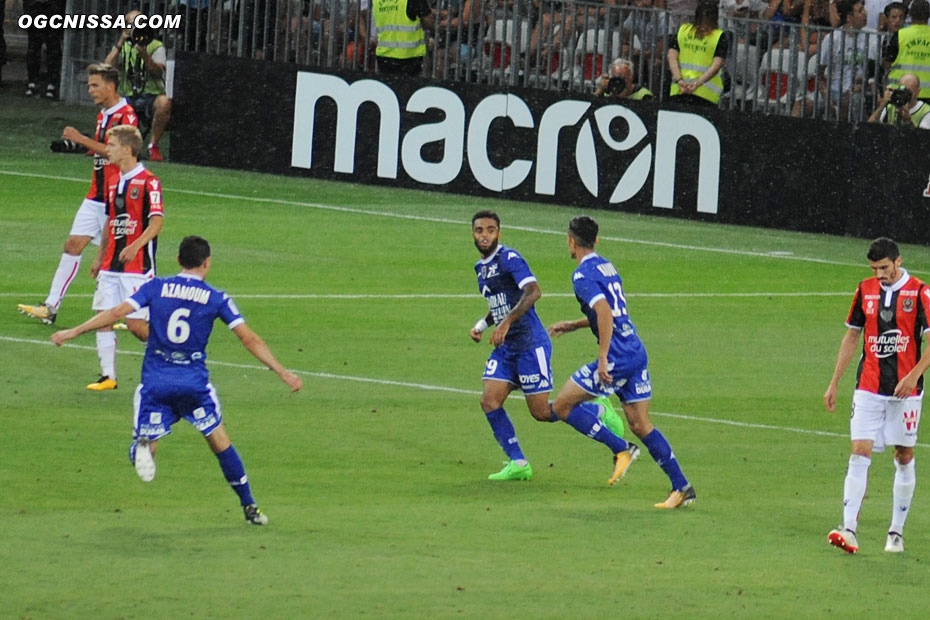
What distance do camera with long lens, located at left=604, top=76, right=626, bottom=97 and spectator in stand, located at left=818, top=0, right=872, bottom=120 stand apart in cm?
265

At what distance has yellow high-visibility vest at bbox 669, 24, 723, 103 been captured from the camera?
1001 inches

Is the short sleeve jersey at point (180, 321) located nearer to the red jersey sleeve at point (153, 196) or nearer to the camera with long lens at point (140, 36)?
the red jersey sleeve at point (153, 196)

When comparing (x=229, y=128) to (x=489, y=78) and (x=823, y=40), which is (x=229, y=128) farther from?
(x=823, y=40)

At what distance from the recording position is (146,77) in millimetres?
28969

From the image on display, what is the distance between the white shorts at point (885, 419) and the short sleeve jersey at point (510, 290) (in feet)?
7.69

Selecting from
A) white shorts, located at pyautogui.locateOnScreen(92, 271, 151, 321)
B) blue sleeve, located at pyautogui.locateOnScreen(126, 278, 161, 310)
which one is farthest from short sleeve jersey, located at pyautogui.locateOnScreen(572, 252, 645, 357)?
white shorts, located at pyautogui.locateOnScreen(92, 271, 151, 321)

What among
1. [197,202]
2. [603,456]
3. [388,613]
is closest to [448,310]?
[603,456]

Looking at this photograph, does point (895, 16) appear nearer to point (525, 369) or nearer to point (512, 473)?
point (525, 369)

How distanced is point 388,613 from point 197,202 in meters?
17.1

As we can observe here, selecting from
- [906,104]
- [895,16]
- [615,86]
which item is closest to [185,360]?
[906,104]

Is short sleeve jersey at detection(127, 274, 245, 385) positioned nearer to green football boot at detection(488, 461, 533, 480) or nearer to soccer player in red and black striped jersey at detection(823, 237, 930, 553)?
green football boot at detection(488, 461, 533, 480)

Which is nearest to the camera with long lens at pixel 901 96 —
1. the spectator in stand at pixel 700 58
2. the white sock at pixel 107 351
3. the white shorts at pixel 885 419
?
the spectator in stand at pixel 700 58

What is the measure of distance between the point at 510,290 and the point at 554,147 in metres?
14.9

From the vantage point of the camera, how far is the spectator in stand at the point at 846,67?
24.9 meters
